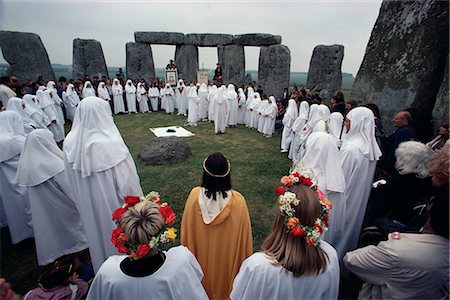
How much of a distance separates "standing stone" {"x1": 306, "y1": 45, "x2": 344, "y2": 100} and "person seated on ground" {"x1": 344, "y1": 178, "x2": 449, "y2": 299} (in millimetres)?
15550

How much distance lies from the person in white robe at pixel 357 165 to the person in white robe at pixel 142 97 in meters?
14.0

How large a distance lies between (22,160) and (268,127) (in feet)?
30.2

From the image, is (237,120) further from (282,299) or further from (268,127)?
(282,299)

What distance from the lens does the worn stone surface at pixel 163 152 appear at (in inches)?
292

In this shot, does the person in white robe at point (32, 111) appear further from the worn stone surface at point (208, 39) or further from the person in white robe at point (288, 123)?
the worn stone surface at point (208, 39)

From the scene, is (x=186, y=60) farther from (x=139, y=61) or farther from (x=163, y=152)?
(x=163, y=152)

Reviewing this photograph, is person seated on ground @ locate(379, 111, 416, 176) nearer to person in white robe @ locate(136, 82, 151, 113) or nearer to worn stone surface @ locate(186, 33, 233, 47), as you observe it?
person in white robe @ locate(136, 82, 151, 113)

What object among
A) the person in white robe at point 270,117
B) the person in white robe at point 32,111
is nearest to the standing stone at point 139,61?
the person in white robe at point 270,117

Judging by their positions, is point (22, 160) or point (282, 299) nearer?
point (282, 299)

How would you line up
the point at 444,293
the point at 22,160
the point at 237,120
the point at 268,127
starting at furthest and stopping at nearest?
the point at 237,120 → the point at 268,127 → the point at 22,160 → the point at 444,293

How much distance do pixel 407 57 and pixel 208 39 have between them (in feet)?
58.0

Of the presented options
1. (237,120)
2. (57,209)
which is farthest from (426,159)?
(237,120)

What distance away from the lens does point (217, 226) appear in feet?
8.26

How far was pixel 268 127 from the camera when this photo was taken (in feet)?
36.8
